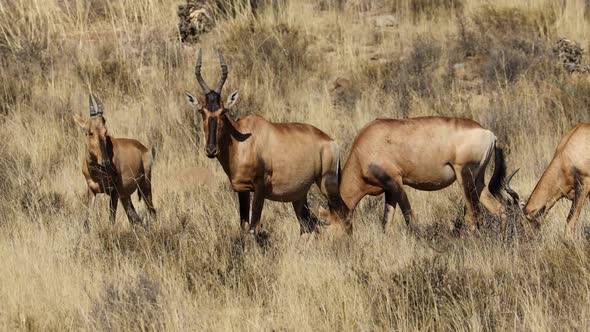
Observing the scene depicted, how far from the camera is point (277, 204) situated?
12281mm

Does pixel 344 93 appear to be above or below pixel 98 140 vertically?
below

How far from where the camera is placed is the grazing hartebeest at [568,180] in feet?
32.7

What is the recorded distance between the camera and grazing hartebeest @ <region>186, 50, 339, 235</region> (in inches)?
397

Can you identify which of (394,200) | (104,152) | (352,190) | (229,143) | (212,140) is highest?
(212,140)

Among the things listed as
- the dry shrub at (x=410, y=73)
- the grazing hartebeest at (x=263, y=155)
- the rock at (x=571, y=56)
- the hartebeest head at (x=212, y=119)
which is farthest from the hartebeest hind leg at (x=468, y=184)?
the rock at (x=571, y=56)

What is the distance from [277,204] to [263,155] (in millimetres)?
1924

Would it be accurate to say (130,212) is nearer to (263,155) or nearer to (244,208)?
(244,208)

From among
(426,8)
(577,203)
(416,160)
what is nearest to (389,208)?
(416,160)

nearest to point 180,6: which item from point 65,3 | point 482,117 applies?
point 65,3

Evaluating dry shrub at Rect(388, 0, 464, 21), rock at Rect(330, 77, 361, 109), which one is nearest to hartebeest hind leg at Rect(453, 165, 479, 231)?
rock at Rect(330, 77, 361, 109)

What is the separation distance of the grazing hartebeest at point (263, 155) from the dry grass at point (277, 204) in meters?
0.48

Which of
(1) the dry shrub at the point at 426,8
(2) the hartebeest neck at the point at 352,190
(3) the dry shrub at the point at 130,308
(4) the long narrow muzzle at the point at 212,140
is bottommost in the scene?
(2) the hartebeest neck at the point at 352,190

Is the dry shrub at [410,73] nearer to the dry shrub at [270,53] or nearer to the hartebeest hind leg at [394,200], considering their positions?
Answer: the dry shrub at [270,53]

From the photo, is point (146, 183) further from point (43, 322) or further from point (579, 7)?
point (579, 7)
